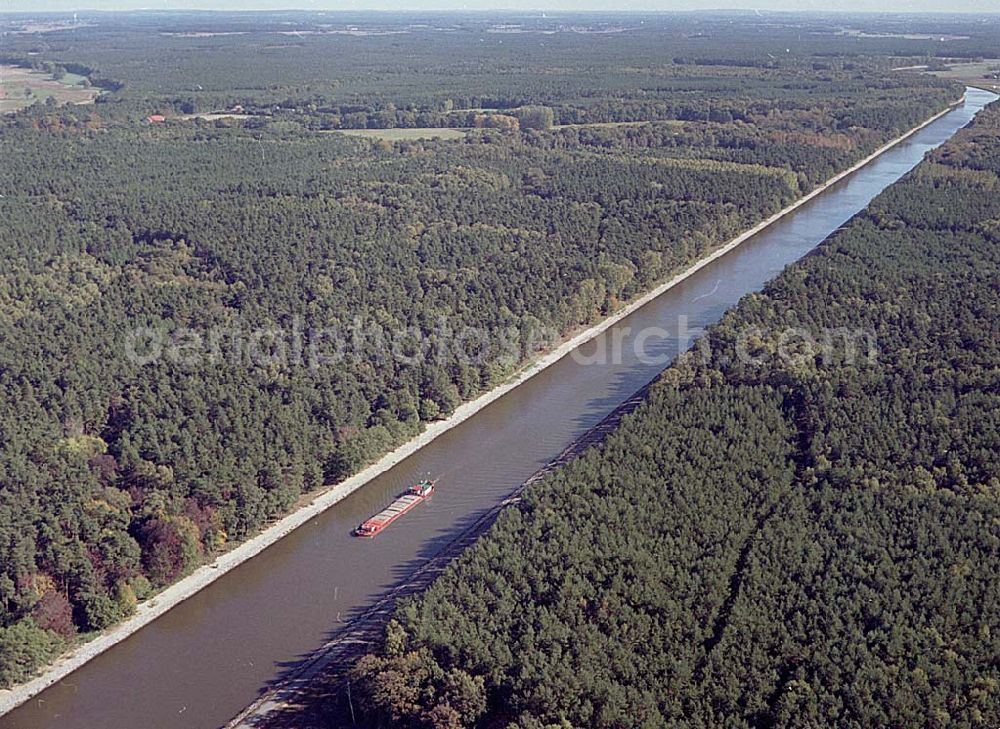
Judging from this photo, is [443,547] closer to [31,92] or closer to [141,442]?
[141,442]

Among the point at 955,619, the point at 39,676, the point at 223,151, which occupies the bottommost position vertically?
the point at 39,676

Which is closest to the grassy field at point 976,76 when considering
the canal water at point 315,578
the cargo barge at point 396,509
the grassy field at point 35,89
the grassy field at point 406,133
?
the grassy field at point 406,133

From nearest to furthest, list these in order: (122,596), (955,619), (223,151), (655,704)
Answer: (655,704), (955,619), (122,596), (223,151)

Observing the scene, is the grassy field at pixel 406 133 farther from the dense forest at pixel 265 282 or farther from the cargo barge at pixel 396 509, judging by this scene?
the cargo barge at pixel 396 509

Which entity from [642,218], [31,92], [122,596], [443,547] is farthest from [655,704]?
[31,92]

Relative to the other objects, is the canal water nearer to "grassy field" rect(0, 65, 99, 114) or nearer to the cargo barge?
the cargo barge

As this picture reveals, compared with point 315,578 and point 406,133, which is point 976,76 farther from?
point 315,578

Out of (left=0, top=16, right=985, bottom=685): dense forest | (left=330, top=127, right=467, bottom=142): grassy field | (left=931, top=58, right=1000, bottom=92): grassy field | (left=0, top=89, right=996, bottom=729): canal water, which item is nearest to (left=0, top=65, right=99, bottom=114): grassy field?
(left=0, top=16, right=985, bottom=685): dense forest
